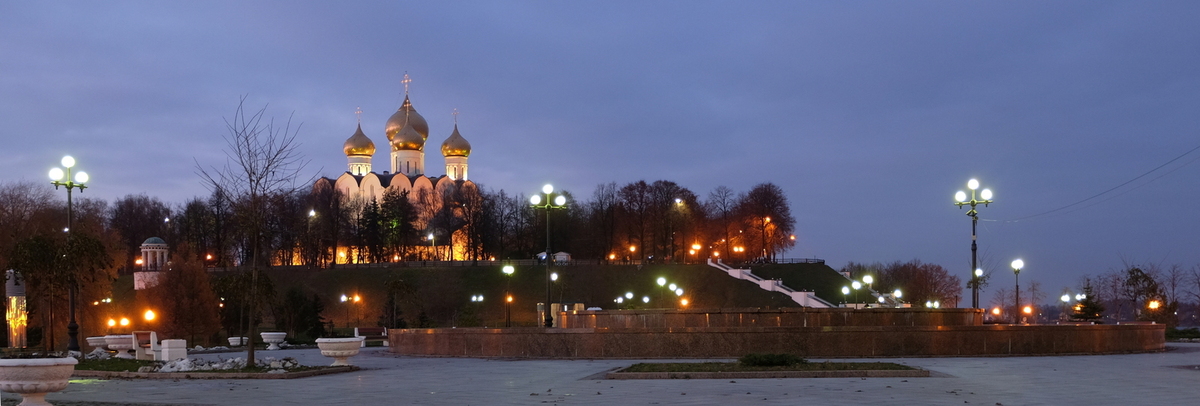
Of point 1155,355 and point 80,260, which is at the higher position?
point 80,260

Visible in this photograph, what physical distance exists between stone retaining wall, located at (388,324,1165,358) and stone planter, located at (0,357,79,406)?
13073 millimetres

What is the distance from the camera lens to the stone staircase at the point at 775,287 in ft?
221

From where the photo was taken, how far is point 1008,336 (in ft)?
75.5

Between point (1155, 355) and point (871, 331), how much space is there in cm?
706

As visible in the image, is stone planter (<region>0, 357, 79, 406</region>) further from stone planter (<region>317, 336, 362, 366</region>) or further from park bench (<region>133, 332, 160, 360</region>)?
park bench (<region>133, 332, 160, 360</region>)

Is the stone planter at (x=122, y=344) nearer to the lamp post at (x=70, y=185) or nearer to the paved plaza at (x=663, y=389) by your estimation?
the lamp post at (x=70, y=185)

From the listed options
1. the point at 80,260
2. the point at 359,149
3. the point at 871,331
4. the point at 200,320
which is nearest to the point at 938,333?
the point at 871,331

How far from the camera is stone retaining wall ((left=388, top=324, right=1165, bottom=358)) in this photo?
22469 mm

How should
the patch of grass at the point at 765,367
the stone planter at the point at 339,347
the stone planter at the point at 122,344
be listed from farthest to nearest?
the stone planter at the point at 122,344, the stone planter at the point at 339,347, the patch of grass at the point at 765,367

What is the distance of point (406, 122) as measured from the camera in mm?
110375

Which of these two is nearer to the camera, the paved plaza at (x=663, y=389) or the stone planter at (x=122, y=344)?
the paved plaza at (x=663, y=389)

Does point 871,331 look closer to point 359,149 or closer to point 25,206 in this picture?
point 25,206

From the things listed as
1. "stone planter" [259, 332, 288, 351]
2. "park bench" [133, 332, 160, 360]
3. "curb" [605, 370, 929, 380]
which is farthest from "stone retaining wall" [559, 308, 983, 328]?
"stone planter" [259, 332, 288, 351]

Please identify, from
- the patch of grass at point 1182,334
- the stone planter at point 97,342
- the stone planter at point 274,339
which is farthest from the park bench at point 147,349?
the patch of grass at point 1182,334
